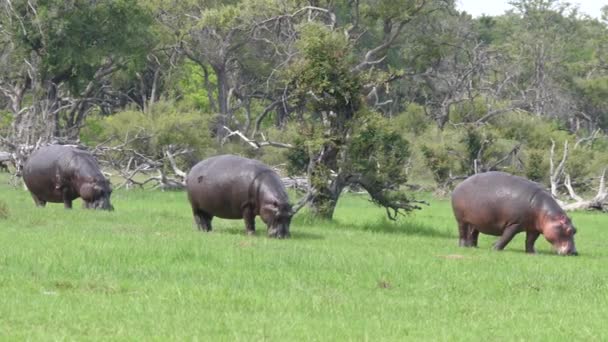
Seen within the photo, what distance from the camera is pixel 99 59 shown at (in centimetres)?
3947

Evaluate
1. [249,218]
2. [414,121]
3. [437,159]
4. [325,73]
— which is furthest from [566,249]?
[414,121]

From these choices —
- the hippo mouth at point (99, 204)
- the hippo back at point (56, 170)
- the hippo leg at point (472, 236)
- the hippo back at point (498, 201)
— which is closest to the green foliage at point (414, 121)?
the hippo back at point (56, 170)

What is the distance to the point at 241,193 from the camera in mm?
18203

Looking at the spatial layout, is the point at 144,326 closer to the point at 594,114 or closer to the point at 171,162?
the point at 171,162

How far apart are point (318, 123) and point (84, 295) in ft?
44.9

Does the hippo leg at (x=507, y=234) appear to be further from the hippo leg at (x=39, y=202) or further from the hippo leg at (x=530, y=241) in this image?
the hippo leg at (x=39, y=202)

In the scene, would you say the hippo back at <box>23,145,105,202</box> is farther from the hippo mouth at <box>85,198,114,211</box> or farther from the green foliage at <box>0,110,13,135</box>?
the green foliage at <box>0,110,13,135</box>

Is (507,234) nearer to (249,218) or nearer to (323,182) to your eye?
(249,218)

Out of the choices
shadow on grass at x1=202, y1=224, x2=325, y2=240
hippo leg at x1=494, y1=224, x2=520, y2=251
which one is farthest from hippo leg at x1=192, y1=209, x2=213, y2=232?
hippo leg at x1=494, y1=224, x2=520, y2=251

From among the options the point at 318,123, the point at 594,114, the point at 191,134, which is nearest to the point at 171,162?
the point at 191,134

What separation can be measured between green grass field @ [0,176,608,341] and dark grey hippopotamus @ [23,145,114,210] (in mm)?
3590

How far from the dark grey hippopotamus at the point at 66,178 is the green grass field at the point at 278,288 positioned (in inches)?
141

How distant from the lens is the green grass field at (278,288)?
30.1ft

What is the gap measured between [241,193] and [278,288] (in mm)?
6757
